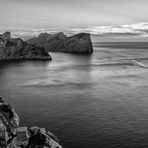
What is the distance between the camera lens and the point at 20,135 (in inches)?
2753

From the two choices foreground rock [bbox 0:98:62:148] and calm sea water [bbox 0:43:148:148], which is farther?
calm sea water [bbox 0:43:148:148]

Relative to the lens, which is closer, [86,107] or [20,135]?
[20,135]

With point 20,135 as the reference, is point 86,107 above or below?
below

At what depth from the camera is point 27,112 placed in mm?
103000

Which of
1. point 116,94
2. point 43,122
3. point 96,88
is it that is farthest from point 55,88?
point 43,122

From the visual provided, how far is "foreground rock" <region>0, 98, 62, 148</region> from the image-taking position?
197 feet

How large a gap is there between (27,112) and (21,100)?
62.2 ft

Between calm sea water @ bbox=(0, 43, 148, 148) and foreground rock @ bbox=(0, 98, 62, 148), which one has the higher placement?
foreground rock @ bbox=(0, 98, 62, 148)

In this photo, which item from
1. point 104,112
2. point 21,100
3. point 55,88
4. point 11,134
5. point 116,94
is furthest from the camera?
point 55,88

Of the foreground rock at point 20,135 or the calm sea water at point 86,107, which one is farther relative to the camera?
the calm sea water at point 86,107

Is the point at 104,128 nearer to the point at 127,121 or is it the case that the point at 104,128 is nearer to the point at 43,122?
the point at 127,121

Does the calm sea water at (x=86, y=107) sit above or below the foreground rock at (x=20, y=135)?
below

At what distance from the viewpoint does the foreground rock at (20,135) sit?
60000 mm

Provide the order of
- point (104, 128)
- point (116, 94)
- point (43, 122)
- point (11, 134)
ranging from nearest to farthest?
1. point (11, 134)
2. point (104, 128)
3. point (43, 122)
4. point (116, 94)
